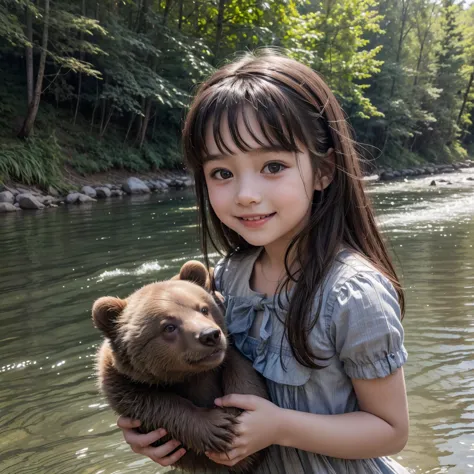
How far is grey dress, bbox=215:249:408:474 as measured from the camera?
6.03 ft

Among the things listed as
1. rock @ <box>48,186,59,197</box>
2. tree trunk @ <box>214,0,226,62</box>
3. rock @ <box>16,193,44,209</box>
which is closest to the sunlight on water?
rock @ <box>16,193,44,209</box>

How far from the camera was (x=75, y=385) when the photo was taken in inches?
169

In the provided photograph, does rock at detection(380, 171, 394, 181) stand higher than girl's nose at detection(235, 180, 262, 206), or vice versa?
girl's nose at detection(235, 180, 262, 206)

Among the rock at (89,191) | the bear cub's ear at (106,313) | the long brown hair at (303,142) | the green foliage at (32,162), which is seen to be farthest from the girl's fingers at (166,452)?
the rock at (89,191)

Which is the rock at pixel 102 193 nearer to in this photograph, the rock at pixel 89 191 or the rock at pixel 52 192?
the rock at pixel 89 191

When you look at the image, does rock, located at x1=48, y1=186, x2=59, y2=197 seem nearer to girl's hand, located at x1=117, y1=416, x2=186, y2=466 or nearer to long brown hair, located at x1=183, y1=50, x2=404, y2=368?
long brown hair, located at x1=183, y1=50, x2=404, y2=368

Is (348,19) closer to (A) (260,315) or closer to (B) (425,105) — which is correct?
(B) (425,105)

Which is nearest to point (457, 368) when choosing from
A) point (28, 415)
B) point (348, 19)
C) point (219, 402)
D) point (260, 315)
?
point (260, 315)

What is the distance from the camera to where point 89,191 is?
56.9ft

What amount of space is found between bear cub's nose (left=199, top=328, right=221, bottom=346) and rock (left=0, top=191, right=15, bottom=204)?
45.4ft

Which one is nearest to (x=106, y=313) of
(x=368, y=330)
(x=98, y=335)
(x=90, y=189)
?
(x=368, y=330)

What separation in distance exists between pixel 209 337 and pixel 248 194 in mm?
591

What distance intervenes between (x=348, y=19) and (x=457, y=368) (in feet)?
89.3

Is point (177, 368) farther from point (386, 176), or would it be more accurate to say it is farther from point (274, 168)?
point (386, 176)
